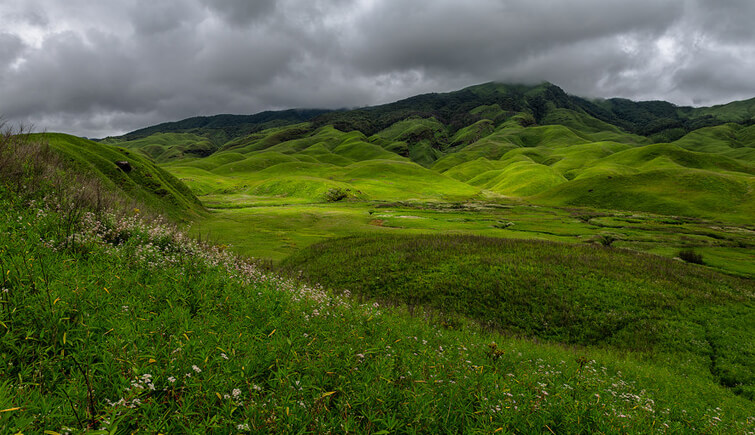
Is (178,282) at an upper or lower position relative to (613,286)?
upper

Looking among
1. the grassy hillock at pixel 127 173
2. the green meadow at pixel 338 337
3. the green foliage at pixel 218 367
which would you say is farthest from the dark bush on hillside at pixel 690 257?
the grassy hillock at pixel 127 173

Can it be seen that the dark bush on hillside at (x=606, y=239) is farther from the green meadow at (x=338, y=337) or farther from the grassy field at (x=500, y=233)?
the green meadow at (x=338, y=337)

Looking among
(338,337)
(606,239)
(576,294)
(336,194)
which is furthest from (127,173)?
(336,194)

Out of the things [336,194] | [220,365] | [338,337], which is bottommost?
[338,337]

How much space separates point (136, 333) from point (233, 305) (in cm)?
263

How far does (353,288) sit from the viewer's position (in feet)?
70.3

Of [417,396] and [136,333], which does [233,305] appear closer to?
[136,333]

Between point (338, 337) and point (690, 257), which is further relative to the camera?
point (690, 257)

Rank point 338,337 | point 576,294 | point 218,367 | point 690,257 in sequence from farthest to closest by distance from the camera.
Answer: point 690,257, point 576,294, point 338,337, point 218,367

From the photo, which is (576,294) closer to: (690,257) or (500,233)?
(690,257)

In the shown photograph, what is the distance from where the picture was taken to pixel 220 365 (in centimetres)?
459

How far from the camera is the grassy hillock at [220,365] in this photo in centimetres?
369

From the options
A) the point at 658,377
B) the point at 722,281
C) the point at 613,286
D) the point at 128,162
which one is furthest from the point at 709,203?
the point at 128,162

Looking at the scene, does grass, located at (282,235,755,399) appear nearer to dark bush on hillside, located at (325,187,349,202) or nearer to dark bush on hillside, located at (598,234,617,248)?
dark bush on hillside, located at (598,234,617,248)
